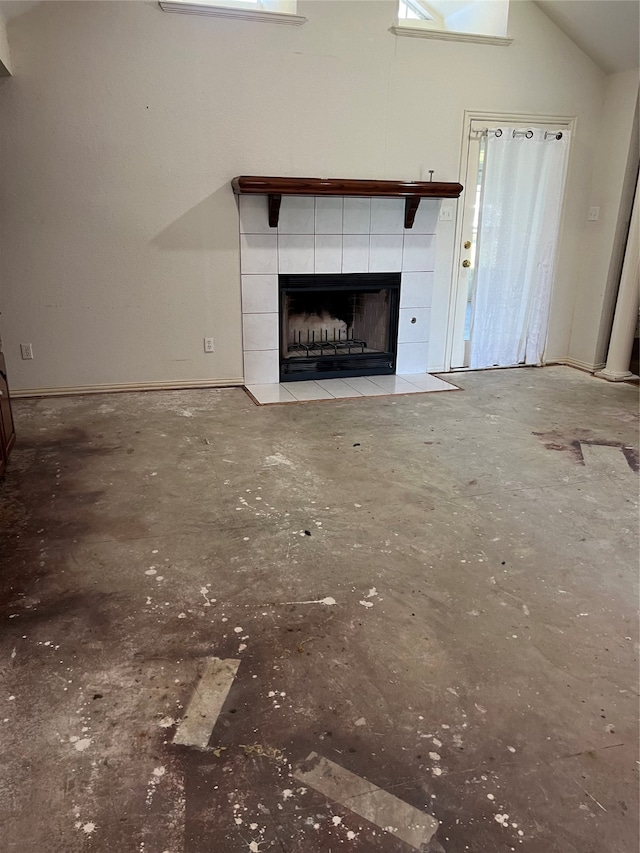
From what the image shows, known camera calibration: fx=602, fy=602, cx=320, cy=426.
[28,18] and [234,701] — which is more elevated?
[28,18]

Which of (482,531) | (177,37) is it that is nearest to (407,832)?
(482,531)

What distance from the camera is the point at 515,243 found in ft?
16.0

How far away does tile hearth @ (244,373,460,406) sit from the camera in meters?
4.26

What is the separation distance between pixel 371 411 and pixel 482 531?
1.66 meters

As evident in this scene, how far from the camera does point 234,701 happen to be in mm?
1562

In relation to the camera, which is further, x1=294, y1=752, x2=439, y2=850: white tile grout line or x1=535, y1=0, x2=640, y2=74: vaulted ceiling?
x1=535, y1=0, x2=640, y2=74: vaulted ceiling

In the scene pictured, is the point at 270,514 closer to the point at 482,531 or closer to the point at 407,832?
the point at 482,531

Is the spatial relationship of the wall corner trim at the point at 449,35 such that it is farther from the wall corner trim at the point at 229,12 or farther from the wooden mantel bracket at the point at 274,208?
the wooden mantel bracket at the point at 274,208

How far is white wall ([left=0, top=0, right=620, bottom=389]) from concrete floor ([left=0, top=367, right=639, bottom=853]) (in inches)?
43.6

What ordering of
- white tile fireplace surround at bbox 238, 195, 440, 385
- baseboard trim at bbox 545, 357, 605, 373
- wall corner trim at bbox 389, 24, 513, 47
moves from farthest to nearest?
baseboard trim at bbox 545, 357, 605, 373 < white tile fireplace surround at bbox 238, 195, 440, 385 < wall corner trim at bbox 389, 24, 513, 47

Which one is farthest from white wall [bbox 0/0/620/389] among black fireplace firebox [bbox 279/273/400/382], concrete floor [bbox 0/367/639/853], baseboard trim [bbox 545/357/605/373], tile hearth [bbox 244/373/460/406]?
baseboard trim [bbox 545/357/605/373]

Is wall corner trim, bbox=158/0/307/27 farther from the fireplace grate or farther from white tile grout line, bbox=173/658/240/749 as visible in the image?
white tile grout line, bbox=173/658/240/749

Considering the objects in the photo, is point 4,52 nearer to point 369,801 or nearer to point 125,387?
point 125,387

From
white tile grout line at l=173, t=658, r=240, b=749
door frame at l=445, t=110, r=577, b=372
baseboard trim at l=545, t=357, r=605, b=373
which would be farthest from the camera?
baseboard trim at l=545, t=357, r=605, b=373
